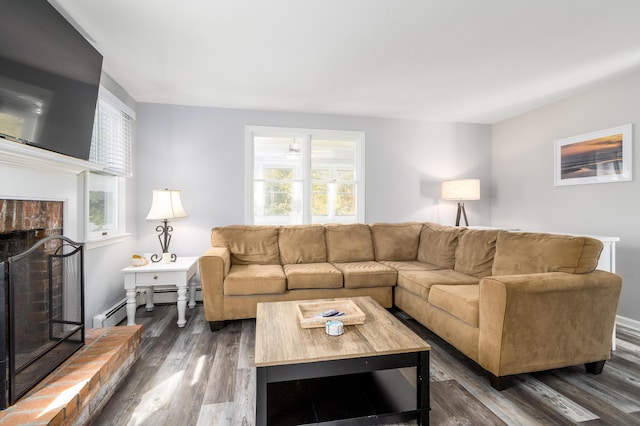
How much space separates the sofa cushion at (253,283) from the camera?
273 cm

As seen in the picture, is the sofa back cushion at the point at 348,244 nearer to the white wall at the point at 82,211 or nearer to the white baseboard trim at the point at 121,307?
the white baseboard trim at the point at 121,307

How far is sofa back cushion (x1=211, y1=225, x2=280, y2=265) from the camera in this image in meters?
3.27

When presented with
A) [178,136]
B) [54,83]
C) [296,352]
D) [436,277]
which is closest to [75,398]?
[296,352]

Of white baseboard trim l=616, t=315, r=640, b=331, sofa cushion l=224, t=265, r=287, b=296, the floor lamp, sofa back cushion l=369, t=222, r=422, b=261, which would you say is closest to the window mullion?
sofa back cushion l=369, t=222, r=422, b=261

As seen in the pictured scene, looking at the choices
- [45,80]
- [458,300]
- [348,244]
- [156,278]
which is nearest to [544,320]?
[458,300]

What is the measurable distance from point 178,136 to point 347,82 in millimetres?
2075

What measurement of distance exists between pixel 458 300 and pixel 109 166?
10.5 ft

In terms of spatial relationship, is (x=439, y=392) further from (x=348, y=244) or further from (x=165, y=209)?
(x=165, y=209)

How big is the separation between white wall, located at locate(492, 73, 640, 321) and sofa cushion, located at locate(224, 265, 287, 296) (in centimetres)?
322

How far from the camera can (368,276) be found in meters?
2.98

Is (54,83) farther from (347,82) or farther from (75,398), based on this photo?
(347,82)

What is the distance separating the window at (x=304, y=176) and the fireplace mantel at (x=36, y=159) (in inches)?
75.3

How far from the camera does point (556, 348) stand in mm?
1865

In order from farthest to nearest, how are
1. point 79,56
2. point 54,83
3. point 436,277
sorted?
1. point 436,277
2. point 79,56
3. point 54,83
